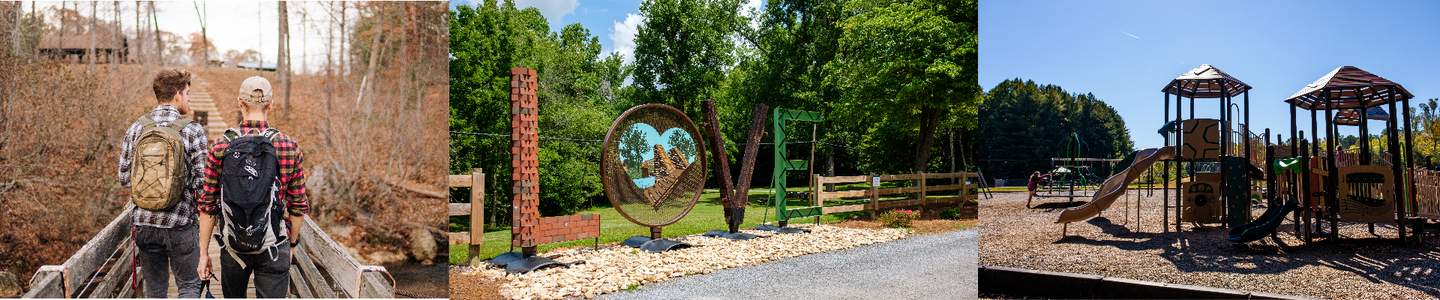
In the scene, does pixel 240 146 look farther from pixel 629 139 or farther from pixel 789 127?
pixel 789 127

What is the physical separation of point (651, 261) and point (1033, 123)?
4.00 meters

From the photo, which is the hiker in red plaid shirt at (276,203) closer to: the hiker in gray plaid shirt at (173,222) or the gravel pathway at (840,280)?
the hiker in gray plaid shirt at (173,222)

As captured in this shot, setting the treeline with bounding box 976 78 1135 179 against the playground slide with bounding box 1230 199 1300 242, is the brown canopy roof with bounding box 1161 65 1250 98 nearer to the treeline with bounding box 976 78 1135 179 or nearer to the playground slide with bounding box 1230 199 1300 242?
the treeline with bounding box 976 78 1135 179

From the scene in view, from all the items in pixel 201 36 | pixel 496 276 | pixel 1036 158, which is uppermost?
pixel 201 36

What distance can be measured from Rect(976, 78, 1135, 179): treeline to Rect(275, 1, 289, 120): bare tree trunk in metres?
5.23

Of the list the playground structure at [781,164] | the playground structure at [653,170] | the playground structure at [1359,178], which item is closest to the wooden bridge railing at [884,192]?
the playground structure at [781,164]

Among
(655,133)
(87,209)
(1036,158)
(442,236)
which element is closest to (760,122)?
(655,133)

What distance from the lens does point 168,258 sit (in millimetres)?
3463

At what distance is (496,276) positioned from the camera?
16.2ft

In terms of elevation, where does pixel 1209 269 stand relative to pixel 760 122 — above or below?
below

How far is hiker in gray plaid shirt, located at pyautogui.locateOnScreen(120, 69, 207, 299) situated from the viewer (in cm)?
338

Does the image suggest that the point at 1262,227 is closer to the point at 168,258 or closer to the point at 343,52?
the point at 343,52

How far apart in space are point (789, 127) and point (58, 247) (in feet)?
36.0

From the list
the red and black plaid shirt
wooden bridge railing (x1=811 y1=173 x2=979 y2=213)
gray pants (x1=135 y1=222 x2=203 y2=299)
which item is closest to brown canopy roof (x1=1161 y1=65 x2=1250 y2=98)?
wooden bridge railing (x1=811 y1=173 x2=979 y2=213)
